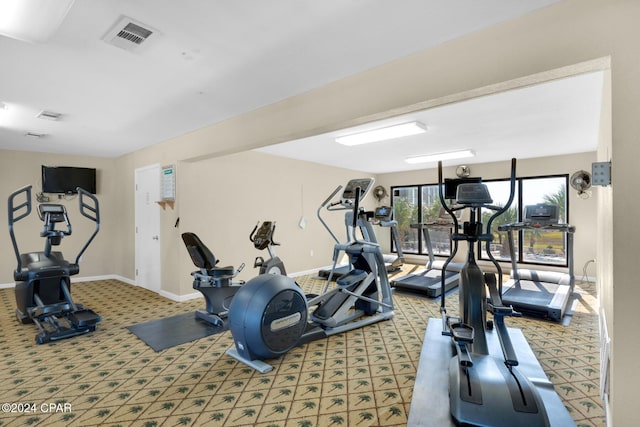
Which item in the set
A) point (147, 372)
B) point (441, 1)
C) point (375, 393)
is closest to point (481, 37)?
point (441, 1)

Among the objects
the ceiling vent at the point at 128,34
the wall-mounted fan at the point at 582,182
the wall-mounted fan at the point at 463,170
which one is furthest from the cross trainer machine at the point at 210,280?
the wall-mounted fan at the point at 582,182

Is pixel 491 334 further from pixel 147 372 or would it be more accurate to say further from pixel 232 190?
pixel 232 190

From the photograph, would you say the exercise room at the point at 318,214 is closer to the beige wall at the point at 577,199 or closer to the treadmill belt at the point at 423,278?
the treadmill belt at the point at 423,278

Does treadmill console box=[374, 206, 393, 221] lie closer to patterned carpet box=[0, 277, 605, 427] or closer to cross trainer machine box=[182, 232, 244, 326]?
patterned carpet box=[0, 277, 605, 427]

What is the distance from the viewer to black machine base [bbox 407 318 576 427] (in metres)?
2.06

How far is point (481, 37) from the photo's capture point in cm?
220

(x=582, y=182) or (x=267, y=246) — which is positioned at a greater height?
(x=582, y=182)

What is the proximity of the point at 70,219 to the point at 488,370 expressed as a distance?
7455 mm

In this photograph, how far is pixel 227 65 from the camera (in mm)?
2748

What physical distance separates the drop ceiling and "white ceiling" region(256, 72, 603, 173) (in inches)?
1.2

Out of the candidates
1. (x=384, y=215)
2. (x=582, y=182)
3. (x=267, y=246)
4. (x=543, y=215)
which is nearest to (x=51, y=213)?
(x=267, y=246)

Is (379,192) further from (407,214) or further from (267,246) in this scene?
(267,246)

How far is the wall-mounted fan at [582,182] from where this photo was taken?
19.4ft

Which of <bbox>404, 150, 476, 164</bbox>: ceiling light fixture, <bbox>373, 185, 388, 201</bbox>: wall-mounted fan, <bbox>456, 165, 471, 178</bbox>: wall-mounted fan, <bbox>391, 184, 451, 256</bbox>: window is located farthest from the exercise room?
<bbox>373, 185, 388, 201</bbox>: wall-mounted fan
